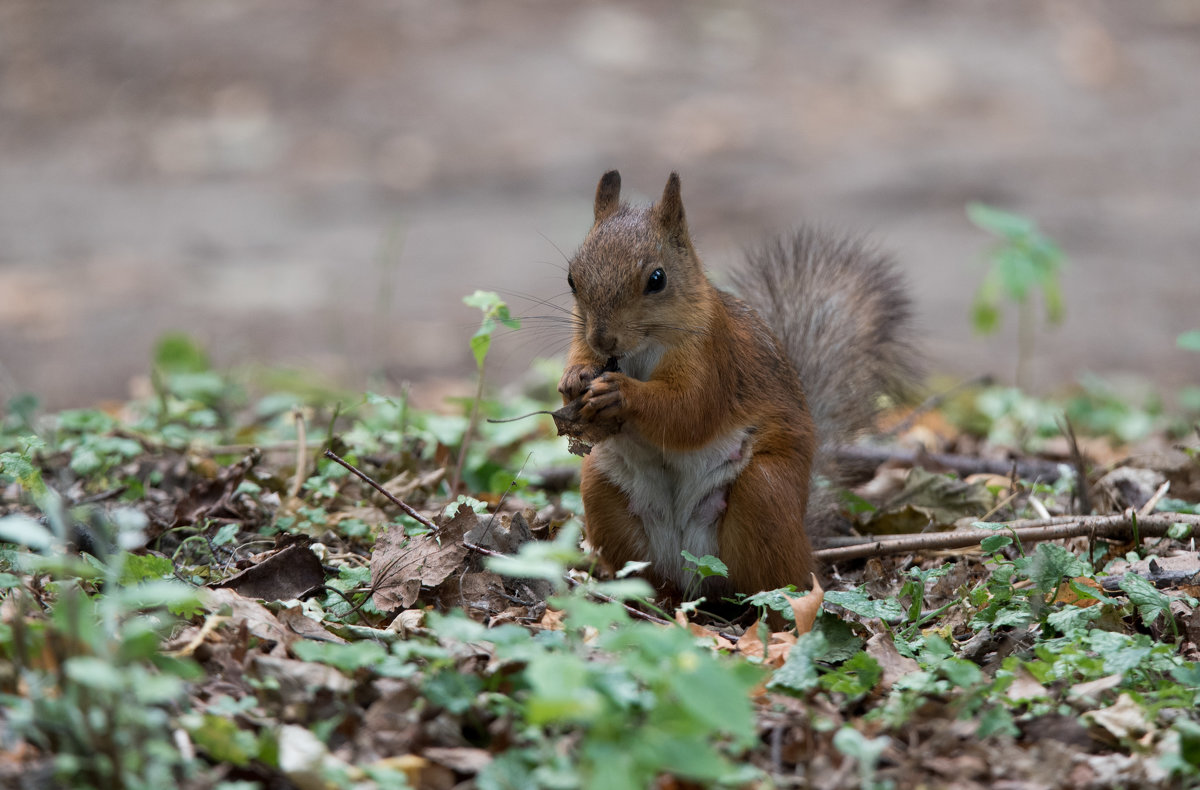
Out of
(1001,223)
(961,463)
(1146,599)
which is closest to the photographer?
(1146,599)

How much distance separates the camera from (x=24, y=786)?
1555 mm

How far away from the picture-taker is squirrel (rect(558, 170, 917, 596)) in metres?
2.78

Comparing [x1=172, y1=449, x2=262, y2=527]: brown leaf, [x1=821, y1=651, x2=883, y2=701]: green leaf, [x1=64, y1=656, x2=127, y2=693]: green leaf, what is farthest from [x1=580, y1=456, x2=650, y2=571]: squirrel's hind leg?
[x1=64, y1=656, x2=127, y2=693]: green leaf

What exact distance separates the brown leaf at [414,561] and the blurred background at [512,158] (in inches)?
121

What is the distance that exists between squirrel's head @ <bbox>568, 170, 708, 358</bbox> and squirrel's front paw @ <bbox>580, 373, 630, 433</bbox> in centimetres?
13

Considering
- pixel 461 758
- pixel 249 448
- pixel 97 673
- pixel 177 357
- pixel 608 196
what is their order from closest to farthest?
pixel 97 673 → pixel 461 758 → pixel 608 196 → pixel 249 448 → pixel 177 357

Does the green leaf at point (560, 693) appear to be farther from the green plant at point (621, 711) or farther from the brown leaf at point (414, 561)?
the brown leaf at point (414, 561)

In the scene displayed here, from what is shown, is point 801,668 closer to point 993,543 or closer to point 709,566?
point 709,566

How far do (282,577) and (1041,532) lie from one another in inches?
68.4

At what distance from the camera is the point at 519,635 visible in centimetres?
184

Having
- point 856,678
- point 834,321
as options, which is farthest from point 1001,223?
point 856,678

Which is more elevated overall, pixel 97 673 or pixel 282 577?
pixel 97 673

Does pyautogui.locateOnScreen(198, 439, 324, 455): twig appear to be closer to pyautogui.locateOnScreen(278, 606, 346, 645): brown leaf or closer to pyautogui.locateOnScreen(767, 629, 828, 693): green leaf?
pyautogui.locateOnScreen(278, 606, 346, 645): brown leaf

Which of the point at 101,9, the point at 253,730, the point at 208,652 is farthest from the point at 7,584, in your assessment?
the point at 101,9
